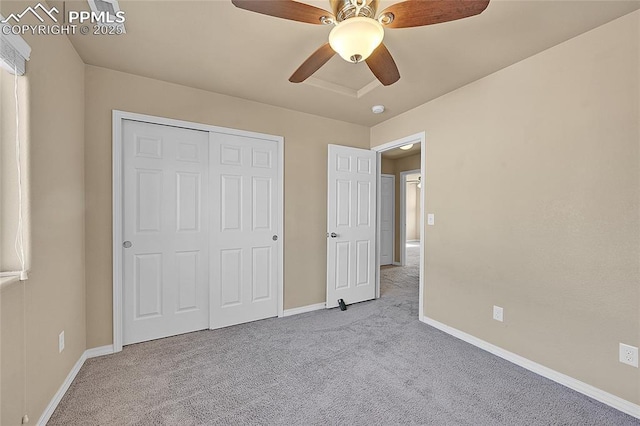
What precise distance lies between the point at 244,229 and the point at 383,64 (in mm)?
2095

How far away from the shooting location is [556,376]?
1981mm

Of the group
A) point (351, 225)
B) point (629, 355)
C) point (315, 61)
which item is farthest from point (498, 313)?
point (315, 61)

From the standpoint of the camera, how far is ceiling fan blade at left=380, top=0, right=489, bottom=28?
3.97ft

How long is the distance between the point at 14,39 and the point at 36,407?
1.90 metres

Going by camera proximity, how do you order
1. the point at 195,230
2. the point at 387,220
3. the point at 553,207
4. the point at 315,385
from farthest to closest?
the point at 387,220 < the point at 195,230 < the point at 553,207 < the point at 315,385

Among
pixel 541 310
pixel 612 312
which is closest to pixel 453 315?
pixel 541 310

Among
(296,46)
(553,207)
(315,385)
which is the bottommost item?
(315,385)

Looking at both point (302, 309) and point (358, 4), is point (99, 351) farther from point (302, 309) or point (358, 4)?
point (358, 4)

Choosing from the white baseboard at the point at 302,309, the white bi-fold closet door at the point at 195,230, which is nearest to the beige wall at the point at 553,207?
the white baseboard at the point at 302,309

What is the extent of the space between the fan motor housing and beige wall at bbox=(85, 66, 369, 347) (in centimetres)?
183

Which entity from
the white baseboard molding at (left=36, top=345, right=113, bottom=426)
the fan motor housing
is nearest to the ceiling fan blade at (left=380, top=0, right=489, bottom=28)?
the fan motor housing

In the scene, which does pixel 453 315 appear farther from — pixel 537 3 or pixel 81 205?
pixel 81 205

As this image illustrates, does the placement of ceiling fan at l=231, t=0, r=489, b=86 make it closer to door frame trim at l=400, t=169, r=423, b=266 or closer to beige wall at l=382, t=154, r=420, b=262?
beige wall at l=382, t=154, r=420, b=262

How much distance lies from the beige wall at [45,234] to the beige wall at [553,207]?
3.15 metres
